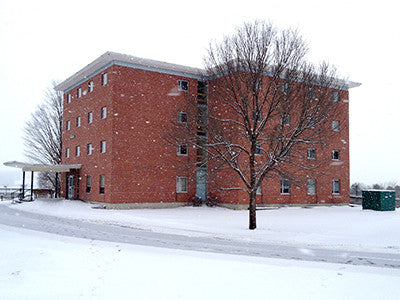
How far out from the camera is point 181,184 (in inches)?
1235

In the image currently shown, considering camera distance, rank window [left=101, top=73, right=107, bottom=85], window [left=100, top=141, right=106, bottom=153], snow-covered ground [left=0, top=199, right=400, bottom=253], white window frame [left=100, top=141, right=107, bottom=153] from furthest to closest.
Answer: window [left=101, top=73, right=107, bottom=85]
window [left=100, top=141, right=106, bottom=153]
white window frame [left=100, top=141, right=107, bottom=153]
snow-covered ground [left=0, top=199, right=400, bottom=253]

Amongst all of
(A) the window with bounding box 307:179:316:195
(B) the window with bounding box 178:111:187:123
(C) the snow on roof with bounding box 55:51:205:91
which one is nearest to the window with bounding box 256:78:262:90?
(C) the snow on roof with bounding box 55:51:205:91

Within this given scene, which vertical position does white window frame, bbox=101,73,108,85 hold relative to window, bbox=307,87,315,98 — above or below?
above

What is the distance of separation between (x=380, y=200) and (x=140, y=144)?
1770cm

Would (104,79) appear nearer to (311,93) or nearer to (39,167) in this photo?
(39,167)

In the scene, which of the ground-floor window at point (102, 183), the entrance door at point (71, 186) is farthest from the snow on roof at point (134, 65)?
the entrance door at point (71, 186)

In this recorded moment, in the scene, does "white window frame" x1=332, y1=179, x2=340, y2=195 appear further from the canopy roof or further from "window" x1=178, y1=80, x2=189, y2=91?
the canopy roof

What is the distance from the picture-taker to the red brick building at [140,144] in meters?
29.0

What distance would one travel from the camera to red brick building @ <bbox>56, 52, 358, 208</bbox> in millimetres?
28969

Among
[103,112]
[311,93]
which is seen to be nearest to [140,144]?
[103,112]

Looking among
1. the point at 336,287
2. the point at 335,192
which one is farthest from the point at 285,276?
the point at 335,192

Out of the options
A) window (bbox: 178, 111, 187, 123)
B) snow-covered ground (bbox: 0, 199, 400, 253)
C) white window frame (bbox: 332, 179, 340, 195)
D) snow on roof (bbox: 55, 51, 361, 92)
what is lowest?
snow-covered ground (bbox: 0, 199, 400, 253)

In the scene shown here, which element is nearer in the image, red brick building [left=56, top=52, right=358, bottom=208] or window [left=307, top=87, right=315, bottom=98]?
window [left=307, top=87, right=315, bottom=98]

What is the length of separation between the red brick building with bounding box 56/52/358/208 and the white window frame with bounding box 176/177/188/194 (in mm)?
76
